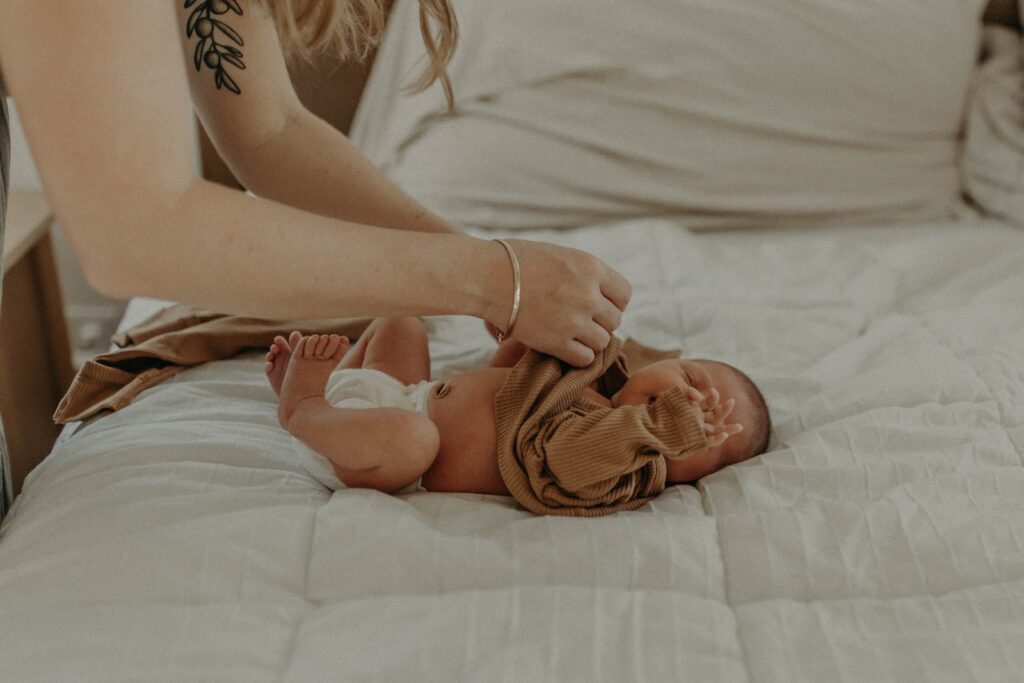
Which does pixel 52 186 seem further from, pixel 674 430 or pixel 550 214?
pixel 550 214

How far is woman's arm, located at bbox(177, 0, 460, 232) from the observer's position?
1080 mm

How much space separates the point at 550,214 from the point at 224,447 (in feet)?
2.72

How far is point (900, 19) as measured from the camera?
1.66 m

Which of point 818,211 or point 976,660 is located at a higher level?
point 976,660

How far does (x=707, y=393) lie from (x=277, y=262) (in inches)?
19.1

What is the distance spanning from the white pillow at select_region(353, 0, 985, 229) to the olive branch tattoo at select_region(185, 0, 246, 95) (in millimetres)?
619

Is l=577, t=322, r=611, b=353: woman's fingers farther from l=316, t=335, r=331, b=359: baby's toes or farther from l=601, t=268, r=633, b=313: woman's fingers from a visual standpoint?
l=316, t=335, r=331, b=359: baby's toes

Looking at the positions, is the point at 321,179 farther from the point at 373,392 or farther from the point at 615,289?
the point at 615,289

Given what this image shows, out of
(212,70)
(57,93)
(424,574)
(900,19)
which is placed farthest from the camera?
(900,19)

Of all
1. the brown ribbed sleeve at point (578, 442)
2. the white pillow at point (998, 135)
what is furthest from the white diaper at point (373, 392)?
the white pillow at point (998, 135)

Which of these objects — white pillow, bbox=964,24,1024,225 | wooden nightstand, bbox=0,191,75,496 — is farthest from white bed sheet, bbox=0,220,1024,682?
white pillow, bbox=964,24,1024,225

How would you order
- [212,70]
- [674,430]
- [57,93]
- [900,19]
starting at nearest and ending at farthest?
[57,93] < [674,430] < [212,70] < [900,19]

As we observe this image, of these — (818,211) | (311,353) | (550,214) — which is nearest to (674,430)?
(311,353)

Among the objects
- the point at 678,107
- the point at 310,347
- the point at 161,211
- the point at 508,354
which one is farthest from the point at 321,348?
the point at 678,107
